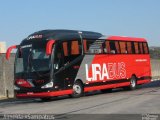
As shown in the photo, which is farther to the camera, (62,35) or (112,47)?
(112,47)

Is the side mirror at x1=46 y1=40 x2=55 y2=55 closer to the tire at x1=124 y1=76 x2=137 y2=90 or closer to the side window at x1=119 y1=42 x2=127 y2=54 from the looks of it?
the side window at x1=119 y1=42 x2=127 y2=54

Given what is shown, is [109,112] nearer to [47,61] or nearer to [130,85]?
[47,61]

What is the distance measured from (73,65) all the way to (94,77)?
2.47 meters

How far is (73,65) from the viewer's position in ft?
77.8

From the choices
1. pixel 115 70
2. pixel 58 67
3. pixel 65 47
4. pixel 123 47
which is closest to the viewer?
pixel 58 67

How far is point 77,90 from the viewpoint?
24.1m

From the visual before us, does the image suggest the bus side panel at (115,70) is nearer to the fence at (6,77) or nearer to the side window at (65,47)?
the side window at (65,47)

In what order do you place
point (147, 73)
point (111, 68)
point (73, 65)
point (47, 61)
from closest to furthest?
1. point (47, 61)
2. point (73, 65)
3. point (111, 68)
4. point (147, 73)

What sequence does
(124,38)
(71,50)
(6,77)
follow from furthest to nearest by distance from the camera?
(6,77)
(124,38)
(71,50)

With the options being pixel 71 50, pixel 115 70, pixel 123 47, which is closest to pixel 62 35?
pixel 71 50

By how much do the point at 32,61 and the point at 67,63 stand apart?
1.81 meters

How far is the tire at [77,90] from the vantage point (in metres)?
23.9

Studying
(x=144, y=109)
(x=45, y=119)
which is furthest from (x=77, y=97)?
(x=45, y=119)

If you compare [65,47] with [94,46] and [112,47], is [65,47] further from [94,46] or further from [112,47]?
[112,47]
